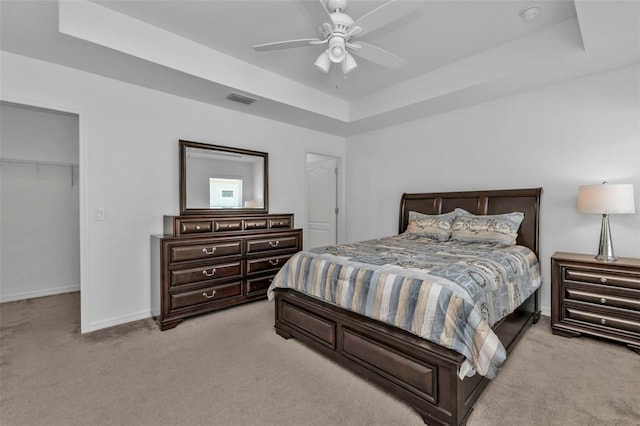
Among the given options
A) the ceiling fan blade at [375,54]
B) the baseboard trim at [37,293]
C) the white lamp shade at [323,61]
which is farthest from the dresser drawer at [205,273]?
the ceiling fan blade at [375,54]

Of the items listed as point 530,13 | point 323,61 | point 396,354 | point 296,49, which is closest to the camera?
point 396,354

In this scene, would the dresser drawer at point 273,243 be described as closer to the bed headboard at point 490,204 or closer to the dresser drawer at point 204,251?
the dresser drawer at point 204,251

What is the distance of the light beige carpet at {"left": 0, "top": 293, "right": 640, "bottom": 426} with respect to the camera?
1.71m

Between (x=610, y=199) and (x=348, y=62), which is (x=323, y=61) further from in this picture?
(x=610, y=199)

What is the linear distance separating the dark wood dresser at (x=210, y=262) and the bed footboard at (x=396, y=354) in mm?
1039

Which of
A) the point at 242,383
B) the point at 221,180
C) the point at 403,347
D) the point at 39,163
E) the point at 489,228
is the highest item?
the point at 39,163

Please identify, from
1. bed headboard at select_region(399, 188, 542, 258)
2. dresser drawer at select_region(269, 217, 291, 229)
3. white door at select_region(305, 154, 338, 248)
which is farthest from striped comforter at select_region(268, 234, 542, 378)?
white door at select_region(305, 154, 338, 248)

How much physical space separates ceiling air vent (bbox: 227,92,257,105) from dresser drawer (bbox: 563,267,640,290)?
12.5 ft

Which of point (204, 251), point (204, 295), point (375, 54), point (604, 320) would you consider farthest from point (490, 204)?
point (204, 295)

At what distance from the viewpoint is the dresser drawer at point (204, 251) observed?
302 centimetres

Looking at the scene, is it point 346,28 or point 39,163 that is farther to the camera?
point 39,163

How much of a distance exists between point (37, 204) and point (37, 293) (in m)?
1.21

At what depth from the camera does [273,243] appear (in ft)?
12.5

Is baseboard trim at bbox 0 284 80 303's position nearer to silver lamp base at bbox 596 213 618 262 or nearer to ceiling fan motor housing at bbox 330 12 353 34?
ceiling fan motor housing at bbox 330 12 353 34
